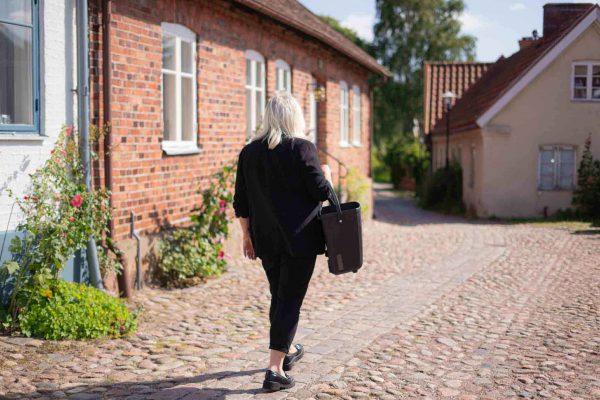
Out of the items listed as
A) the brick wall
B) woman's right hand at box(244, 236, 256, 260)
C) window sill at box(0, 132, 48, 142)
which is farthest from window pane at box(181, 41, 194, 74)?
woman's right hand at box(244, 236, 256, 260)

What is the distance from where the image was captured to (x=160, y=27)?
8398 millimetres

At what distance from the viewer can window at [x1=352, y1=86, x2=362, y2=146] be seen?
1865 cm

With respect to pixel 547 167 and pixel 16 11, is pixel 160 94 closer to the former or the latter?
pixel 16 11

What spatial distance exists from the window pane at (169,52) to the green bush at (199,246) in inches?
58.4

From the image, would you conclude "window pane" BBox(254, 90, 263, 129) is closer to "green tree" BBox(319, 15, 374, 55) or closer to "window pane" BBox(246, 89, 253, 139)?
"window pane" BBox(246, 89, 253, 139)

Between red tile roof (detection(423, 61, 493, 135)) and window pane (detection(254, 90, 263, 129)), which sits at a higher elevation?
red tile roof (detection(423, 61, 493, 135))

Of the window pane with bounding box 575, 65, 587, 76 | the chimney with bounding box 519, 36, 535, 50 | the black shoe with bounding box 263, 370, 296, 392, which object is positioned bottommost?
the black shoe with bounding box 263, 370, 296, 392

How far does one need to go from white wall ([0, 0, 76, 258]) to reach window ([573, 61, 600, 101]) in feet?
50.2

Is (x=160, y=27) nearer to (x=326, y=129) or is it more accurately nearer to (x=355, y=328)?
(x=355, y=328)

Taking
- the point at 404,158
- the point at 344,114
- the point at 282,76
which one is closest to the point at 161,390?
the point at 282,76

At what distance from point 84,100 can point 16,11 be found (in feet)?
3.37

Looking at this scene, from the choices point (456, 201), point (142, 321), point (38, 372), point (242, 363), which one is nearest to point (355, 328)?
point (242, 363)

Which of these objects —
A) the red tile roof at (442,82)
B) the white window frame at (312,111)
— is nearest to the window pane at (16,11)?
the white window frame at (312,111)

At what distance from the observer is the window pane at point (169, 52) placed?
8.78 meters
